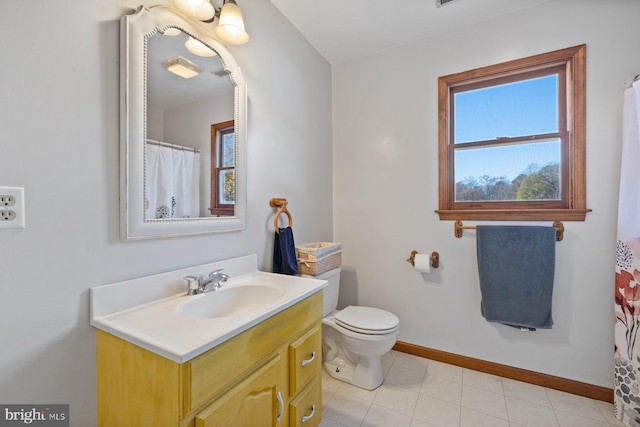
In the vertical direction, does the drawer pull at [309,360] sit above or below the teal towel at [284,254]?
below

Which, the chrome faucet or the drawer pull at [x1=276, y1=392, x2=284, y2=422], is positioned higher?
the chrome faucet

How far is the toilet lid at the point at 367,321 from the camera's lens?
168cm

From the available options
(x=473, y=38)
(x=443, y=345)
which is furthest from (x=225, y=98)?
(x=443, y=345)

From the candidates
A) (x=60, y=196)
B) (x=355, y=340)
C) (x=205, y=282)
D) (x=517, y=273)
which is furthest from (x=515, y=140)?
(x=60, y=196)

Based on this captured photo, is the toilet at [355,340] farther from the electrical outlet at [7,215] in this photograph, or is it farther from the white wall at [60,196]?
the electrical outlet at [7,215]

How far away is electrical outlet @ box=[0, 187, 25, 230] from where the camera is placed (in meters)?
0.77

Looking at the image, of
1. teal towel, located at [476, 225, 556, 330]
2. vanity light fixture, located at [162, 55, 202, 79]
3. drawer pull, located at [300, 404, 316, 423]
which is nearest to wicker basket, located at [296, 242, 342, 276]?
drawer pull, located at [300, 404, 316, 423]

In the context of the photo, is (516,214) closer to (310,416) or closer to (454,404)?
(454,404)

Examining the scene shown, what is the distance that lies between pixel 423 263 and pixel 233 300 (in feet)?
4.49

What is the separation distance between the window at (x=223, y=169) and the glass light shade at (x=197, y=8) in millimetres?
459

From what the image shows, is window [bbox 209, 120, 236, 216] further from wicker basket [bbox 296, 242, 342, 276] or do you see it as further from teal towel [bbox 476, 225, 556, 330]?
teal towel [bbox 476, 225, 556, 330]

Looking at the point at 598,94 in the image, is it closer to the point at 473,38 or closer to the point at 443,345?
the point at 473,38

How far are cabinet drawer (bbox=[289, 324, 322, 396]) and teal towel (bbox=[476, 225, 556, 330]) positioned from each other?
1235 millimetres

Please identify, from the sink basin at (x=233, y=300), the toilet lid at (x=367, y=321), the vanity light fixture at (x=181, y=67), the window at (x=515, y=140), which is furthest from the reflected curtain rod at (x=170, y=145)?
the window at (x=515, y=140)
